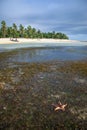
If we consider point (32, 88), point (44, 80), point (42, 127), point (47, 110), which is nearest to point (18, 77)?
point (44, 80)

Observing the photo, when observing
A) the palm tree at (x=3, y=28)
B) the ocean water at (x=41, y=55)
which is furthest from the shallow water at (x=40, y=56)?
the palm tree at (x=3, y=28)

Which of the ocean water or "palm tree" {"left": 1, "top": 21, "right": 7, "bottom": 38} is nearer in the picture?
the ocean water

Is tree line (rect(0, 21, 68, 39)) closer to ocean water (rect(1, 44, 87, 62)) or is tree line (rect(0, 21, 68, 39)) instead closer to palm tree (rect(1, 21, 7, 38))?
palm tree (rect(1, 21, 7, 38))

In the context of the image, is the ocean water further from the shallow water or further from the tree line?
the tree line

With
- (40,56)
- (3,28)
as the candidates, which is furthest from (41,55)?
(3,28)

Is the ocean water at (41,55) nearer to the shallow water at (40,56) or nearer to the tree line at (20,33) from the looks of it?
the shallow water at (40,56)

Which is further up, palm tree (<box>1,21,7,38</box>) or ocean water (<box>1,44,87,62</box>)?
palm tree (<box>1,21,7,38</box>)

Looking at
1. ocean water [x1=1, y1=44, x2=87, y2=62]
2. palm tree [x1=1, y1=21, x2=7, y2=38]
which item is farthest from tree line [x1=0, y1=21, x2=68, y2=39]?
ocean water [x1=1, y1=44, x2=87, y2=62]

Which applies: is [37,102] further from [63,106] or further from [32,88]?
[32,88]

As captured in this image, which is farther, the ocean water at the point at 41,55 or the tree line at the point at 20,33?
the tree line at the point at 20,33

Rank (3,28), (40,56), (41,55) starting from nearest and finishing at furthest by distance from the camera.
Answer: (40,56) → (41,55) → (3,28)

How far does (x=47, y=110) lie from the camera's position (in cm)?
952

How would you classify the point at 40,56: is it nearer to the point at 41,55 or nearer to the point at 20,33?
the point at 41,55

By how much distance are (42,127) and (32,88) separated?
5169mm
